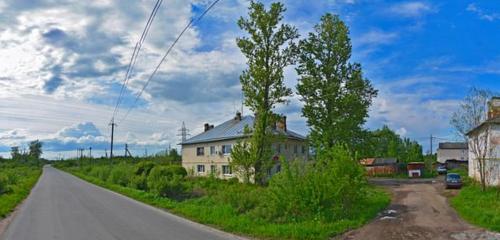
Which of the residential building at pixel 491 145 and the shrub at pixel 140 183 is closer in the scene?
the residential building at pixel 491 145

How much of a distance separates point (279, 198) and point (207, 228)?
9.38 ft

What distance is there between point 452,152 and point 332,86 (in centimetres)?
5686

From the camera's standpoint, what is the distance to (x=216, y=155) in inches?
2108

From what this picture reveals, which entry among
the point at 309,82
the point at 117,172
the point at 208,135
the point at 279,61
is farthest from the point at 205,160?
the point at 279,61

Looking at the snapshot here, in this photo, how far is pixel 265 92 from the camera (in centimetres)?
3712

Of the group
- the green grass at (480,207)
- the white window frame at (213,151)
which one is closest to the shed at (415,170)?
the white window frame at (213,151)

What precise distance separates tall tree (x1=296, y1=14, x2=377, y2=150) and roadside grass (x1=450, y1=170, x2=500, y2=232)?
1708 cm

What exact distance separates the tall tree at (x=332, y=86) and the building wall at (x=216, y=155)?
201 inches

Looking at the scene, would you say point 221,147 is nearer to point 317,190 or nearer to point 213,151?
point 213,151

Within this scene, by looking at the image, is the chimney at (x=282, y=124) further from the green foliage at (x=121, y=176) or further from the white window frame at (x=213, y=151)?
the green foliage at (x=121, y=176)

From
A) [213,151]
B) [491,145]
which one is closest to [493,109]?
[491,145]

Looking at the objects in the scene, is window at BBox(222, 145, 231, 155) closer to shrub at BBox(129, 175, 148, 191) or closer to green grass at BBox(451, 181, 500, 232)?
shrub at BBox(129, 175, 148, 191)

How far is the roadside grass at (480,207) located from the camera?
625 inches

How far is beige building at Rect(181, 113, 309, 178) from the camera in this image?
166 feet
